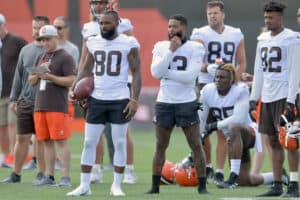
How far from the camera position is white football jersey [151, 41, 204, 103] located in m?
10.6

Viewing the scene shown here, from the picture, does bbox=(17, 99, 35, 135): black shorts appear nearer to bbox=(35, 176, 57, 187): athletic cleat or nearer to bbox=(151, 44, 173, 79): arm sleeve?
bbox=(35, 176, 57, 187): athletic cleat

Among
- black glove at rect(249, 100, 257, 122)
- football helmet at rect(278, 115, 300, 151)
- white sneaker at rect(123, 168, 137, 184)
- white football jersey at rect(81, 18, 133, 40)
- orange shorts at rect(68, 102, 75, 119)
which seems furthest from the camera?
orange shorts at rect(68, 102, 75, 119)

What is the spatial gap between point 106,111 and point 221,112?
6.30 ft

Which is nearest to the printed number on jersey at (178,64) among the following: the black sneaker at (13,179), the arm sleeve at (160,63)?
the arm sleeve at (160,63)

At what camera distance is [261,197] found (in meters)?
10.4

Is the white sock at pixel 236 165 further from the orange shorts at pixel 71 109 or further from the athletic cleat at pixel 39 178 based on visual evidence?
the orange shorts at pixel 71 109

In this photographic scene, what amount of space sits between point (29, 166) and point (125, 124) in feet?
12.9

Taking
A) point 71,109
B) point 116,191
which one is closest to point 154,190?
point 116,191

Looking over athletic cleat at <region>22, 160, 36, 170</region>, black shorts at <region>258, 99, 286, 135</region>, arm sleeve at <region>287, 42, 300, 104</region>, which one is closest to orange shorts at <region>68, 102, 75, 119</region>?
athletic cleat at <region>22, 160, 36, 170</region>

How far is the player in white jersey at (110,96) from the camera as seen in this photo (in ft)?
34.4

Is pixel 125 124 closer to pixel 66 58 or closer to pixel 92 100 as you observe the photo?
pixel 92 100

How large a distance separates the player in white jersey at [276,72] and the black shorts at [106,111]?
139 cm

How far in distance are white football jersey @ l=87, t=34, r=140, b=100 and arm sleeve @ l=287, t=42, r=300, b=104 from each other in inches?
60.6

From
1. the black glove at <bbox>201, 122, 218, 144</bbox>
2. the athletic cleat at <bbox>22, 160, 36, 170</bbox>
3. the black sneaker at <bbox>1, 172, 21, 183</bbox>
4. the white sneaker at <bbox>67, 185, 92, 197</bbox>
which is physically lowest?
the athletic cleat at <bbox>22, 160, 36, 170</bbox>
